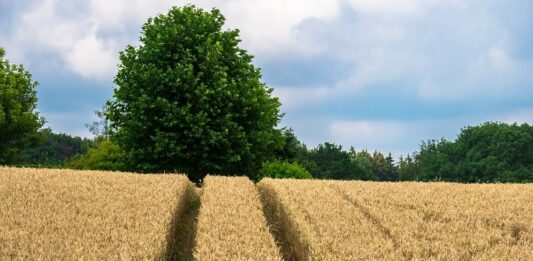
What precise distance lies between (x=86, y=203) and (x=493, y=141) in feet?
297

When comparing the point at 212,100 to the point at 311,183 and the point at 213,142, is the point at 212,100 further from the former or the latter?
the point at 311,183

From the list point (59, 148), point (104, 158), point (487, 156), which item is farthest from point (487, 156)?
point (59, 148)

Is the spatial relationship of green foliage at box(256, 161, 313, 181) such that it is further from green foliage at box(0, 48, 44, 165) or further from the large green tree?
green foliage at box(0, 48, 44, 165)

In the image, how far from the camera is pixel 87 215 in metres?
13.7

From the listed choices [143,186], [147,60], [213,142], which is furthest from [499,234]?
[147,60]

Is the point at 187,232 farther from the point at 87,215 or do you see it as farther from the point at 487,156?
the point at 487,156

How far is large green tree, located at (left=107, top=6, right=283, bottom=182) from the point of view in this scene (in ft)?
109

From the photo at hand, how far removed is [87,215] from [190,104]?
19.8 metres

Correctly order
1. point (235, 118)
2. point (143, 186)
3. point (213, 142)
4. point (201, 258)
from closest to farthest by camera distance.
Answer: point (201, 258) < point (143, 186) < point (213, 142) < point (235, 118)

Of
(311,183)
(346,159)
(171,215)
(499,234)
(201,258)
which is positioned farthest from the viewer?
(346,159)

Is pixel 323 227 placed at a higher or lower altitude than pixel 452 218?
lower

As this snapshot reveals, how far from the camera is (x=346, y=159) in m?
105

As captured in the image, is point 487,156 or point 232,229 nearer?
point 232,229

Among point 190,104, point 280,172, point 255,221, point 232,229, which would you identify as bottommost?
point 232,229
